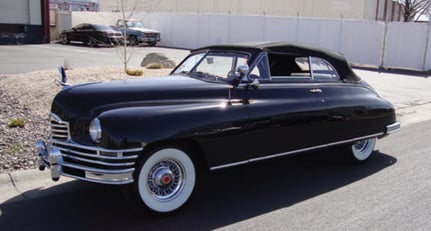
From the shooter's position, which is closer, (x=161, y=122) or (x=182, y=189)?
(x=161, y=122)

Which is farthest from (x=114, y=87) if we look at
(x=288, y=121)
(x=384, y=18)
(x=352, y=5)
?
(x=384, y=18)

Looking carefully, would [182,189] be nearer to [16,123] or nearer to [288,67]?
[288,67]

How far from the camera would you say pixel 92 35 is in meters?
27.5

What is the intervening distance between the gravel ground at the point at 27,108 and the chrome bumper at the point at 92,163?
1.51m

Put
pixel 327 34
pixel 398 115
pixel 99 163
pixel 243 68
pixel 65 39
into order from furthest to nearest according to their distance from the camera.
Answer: pixel 65 39 < pixel 327 34 < pixel 398 115 < pixel 243 68 < pixel 99 163

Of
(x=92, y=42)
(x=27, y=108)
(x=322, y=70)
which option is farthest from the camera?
(x=92, y=42)

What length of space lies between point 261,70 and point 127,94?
1.64 metres

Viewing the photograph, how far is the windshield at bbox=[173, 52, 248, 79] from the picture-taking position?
5309 millimetres

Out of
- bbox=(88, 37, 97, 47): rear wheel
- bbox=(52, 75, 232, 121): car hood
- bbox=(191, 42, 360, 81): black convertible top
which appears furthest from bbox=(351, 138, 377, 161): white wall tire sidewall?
bbox=(88, 37, 97, 47): rear wheel

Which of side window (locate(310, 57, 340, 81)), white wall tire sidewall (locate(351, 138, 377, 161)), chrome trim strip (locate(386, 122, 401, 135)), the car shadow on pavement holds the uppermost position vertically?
side window (locate(310, 57, 340, 81))

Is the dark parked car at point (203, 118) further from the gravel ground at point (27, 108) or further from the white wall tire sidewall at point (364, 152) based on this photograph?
the gravel ground at point (27, 108)

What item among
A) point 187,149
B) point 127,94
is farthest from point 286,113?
point 127,94

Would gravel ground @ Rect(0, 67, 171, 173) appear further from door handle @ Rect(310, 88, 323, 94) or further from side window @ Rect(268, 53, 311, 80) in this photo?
door handle @ Rect(310, 88, 323, 94)

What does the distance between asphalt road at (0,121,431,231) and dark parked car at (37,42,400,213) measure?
0.37 metres
